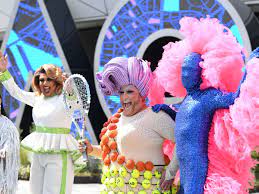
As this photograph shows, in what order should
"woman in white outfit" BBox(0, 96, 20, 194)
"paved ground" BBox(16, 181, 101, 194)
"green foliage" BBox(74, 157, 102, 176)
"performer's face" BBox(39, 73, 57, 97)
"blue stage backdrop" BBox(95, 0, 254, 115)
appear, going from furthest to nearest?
"green foliage" BBox(74, 157, 102, 176) < "blue stage backdrop" BBox(95, 0, 254, 115) < "paved ground" BBox(16, 181, 101, 194) < "woman in white outfit" BBox(0, 96, 20, 194) < "performer's face" BBox(39, 73, 57, 97)

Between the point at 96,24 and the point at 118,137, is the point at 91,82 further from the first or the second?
the point at 118,137

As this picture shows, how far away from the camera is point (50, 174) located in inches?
163

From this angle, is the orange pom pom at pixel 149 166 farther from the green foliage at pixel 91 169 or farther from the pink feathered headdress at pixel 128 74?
the green foliage at pixel 91 169

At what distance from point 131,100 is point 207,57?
57cm

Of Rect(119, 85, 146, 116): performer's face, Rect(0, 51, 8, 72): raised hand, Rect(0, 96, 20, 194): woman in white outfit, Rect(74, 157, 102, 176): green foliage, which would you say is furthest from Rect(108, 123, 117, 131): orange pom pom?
Rect(74, 157, 102, 176): green foliage

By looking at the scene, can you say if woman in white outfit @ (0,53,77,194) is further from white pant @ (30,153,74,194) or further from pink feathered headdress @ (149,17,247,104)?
pink feathered headdress @ (149,17,247,104)

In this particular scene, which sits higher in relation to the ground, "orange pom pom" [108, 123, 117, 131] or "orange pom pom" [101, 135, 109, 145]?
"orange pom pom" [108, 123, 117, 131]

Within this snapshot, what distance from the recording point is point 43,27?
34.6 feet

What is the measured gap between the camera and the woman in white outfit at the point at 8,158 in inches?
173

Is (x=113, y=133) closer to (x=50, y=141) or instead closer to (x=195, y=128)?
(x=195, y=128)

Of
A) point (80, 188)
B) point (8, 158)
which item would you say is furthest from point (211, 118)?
point (80, 188)

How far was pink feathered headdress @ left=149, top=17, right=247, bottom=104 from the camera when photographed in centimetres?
278

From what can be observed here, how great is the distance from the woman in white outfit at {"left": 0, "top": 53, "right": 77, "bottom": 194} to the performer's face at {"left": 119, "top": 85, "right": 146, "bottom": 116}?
1.24 m

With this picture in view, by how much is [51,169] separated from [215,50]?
198cm
